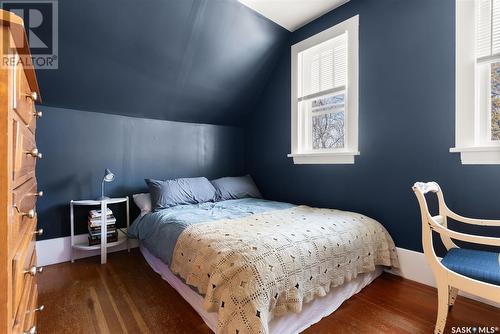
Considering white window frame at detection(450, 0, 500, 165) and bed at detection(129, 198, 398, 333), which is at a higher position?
white window frame at detection(450, 0, 500, 165)

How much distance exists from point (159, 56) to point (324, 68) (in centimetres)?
178

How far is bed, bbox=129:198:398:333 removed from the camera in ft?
4.06

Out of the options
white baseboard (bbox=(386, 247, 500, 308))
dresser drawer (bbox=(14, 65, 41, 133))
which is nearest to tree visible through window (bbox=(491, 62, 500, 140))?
white baseboard (bbox=(386, 247, 500, 308))

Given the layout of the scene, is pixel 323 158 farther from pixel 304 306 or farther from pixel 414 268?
pixel 304 306

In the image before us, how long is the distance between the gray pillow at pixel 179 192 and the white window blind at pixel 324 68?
1.61 meters

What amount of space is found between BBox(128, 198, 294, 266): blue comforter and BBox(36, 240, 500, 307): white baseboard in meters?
0.56

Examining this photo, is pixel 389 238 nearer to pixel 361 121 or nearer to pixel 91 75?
pixel 361 121

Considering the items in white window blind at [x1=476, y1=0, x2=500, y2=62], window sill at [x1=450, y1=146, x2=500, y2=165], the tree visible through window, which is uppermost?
white window blind at [x1=476, y1=0, x2=500, y2=62]

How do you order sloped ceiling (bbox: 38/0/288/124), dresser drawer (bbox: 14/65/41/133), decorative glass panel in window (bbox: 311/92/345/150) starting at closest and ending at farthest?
dresser drawer (bbox: 14/65/41/133), sloped ceiling (bbox: 38/0/288/124), decorative glass panel in window (bbox: 311/92/345/150)

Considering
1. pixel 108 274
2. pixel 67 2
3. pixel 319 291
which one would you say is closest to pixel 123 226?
pixel 108 274

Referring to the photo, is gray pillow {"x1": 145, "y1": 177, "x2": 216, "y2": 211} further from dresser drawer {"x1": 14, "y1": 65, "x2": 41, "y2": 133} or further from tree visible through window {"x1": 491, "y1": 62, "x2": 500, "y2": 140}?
tree visible through window {"x1": 491, "y1": 62, "x2": 500, "y2": 140}

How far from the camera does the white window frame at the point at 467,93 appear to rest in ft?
5.74

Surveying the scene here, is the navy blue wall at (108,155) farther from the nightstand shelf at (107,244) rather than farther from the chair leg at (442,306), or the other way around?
the chair leg at (442,306)

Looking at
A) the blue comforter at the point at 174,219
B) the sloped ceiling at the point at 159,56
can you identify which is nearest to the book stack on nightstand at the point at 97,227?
the blue comforter at the point at 174,219
